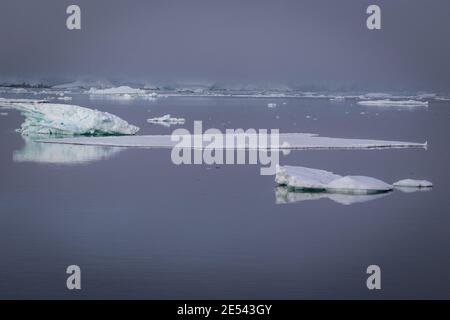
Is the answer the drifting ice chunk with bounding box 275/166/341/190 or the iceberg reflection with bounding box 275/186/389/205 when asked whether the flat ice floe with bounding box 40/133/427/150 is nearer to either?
the drifting ice chunk with bounding box 275/166/341/190

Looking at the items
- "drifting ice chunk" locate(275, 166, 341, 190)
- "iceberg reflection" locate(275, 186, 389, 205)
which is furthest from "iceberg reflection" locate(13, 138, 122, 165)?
"iceberg reflection" locate(275, 186, 389, 205)

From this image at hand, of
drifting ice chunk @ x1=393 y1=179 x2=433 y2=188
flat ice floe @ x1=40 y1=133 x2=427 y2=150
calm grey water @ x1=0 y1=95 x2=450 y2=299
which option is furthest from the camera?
flat ice floe @ x1=40 y1=133 x2=427 y2=150

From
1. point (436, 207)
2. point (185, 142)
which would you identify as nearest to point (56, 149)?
A: point (185, 142)

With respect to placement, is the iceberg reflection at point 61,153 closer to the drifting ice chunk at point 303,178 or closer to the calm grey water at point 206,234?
the calm grey water at point 206,234

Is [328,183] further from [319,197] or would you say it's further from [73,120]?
[73,120]

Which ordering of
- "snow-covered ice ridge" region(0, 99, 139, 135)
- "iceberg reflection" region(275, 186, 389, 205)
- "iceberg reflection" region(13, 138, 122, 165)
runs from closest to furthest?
"iceberg reflection" region(275, 186, 389, 205)
"iceberg reflection" region(13, 138, 122, 165)
"snow-covered ice ridge" region(0, 99, 139, 135)
